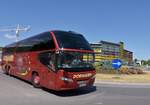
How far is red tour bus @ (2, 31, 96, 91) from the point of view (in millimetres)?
16625

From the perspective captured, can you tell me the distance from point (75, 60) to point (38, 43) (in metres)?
3.97

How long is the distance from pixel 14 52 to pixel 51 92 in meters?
9.65

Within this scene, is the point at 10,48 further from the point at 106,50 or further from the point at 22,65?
the point at 106,50

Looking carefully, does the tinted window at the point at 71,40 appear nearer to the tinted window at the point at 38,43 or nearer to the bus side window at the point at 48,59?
the tinted window at the point at 38,43

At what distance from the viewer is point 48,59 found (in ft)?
58.8

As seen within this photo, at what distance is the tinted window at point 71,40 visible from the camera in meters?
17.2

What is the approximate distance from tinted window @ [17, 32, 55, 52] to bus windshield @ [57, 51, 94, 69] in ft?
3.37

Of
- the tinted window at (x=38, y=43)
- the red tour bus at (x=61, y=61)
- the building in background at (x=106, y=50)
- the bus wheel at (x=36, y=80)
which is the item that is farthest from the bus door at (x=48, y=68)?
the building in background at (x=106, y=50)

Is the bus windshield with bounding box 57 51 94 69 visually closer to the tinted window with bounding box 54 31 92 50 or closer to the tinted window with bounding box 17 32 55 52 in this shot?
the tinted window with bounding box 54 31 92 50

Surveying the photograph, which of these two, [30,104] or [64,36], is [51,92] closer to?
[64,36]

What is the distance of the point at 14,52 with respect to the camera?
27.2 m

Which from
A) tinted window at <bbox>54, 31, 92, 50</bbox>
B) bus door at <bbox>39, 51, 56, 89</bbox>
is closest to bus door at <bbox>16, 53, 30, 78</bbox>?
bus door at <bbox>39, 51, 56, 89</bbox>

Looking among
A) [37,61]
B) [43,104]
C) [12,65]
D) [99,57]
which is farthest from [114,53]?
[43,104]

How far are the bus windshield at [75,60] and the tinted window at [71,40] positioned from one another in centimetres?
41
